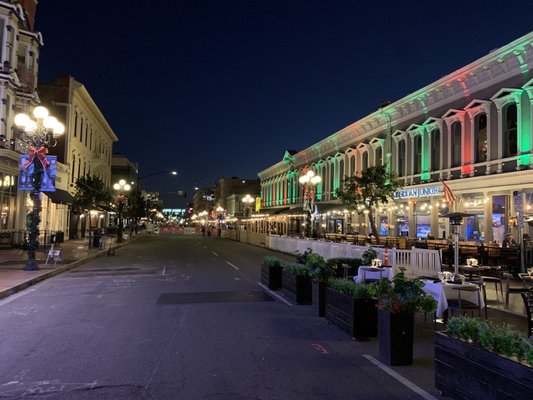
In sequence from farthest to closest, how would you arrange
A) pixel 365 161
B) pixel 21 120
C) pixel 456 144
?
1. pixel 365 161
2. pixel 456 144
3. pixel 21 120

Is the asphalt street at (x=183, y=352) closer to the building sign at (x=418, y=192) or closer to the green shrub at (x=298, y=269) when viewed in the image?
the green shrub at (x=298, y=269)

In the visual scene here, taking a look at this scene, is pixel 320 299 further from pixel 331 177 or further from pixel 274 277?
pixel 331 177

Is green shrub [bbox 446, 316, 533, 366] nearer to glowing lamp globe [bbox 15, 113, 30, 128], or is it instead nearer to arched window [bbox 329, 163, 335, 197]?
glowing lamp globe [bbox 15, 113, 30, 128]

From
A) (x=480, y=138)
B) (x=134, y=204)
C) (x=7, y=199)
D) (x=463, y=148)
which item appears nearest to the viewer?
(x=480, y=138)

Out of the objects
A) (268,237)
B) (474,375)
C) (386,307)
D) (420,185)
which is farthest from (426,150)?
(474,375)

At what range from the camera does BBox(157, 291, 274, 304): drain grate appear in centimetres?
1169

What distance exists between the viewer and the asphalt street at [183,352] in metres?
5.50

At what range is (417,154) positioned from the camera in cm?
3019

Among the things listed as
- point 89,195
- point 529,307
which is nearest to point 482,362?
point 529,307

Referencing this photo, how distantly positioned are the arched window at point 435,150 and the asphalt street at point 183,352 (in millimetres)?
19576

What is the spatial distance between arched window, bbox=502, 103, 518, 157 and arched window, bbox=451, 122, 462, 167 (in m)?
3.70

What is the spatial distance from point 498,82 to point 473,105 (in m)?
1.80

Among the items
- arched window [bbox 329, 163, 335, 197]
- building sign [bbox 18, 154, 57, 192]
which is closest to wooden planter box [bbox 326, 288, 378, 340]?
building sign [bbox 18, 154, 57, 192]

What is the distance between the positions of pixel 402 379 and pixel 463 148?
22139 millimetres
